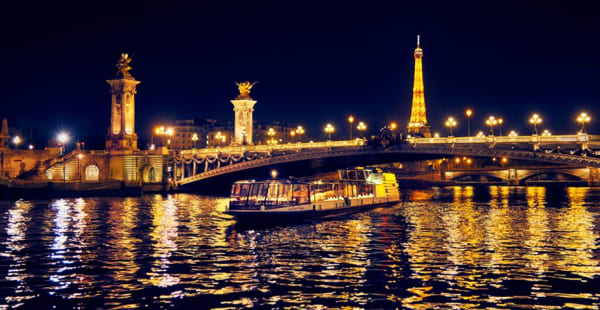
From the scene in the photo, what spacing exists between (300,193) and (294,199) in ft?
2.69

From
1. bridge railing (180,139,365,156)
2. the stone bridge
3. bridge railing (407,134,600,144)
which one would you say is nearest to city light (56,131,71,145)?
the stone bridge

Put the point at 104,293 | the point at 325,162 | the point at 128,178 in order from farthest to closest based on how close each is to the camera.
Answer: the point at 128,178 → the point at 325,162 → the point at 104,293

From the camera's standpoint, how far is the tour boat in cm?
4597

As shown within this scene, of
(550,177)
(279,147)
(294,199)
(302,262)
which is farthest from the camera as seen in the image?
(550,177)

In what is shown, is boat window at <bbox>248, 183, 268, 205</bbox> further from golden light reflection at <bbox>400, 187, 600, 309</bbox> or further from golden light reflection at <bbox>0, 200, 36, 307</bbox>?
golden light reflection at <bbox>0, 200, 36, 307</bbox>

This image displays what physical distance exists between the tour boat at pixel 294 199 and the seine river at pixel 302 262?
1.78m

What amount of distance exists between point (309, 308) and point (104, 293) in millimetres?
6674

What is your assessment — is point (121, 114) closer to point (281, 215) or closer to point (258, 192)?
point (258, 192)

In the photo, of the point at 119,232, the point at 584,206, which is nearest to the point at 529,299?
the point at 119,232

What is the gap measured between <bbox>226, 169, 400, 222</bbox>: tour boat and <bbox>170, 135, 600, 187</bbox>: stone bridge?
12.4 m

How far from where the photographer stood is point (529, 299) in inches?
869

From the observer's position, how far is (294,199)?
49.1 meters

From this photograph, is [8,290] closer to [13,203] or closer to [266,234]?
[266,234]

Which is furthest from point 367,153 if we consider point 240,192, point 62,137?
point 62,137
